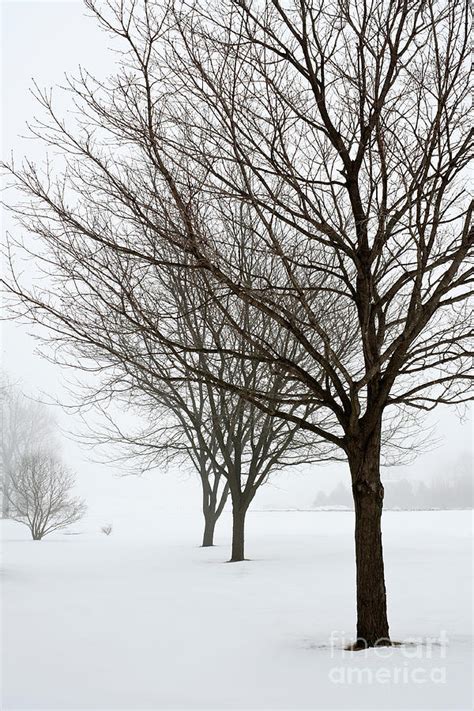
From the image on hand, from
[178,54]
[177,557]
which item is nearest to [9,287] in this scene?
[178,54]

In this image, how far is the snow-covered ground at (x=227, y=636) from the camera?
4.09 m

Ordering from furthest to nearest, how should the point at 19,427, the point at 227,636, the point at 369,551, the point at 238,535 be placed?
the point at 19,427 → the point at 238,535 → the point at 227,636 → the point at 369,551

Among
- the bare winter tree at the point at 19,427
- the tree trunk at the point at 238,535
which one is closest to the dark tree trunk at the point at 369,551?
the tree trunk at the point at 238,535

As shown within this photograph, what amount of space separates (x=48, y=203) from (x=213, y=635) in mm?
→ 4303

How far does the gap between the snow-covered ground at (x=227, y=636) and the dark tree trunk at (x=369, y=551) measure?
0.93 feet

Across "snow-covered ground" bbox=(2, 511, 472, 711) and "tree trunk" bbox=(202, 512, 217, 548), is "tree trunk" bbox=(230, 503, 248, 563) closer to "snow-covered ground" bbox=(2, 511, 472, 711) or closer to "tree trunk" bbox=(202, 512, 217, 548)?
"snow-covered ground" bbox=(2, 511, 472, 711)

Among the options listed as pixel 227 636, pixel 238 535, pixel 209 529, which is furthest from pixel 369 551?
pixel 209 529

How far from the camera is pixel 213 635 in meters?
5.89

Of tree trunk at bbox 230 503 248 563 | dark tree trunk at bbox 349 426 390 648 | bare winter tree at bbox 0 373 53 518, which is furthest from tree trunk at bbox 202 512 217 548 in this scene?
bare winter tree at bbox 0 373 53 518

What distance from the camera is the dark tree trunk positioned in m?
5.36

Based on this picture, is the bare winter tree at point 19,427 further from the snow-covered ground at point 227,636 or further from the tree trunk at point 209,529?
the snow-covered ground at point 227,636

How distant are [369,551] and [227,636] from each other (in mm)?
1590

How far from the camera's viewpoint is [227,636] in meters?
5.84

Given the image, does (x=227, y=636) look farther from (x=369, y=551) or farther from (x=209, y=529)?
(x=209, y=529)
